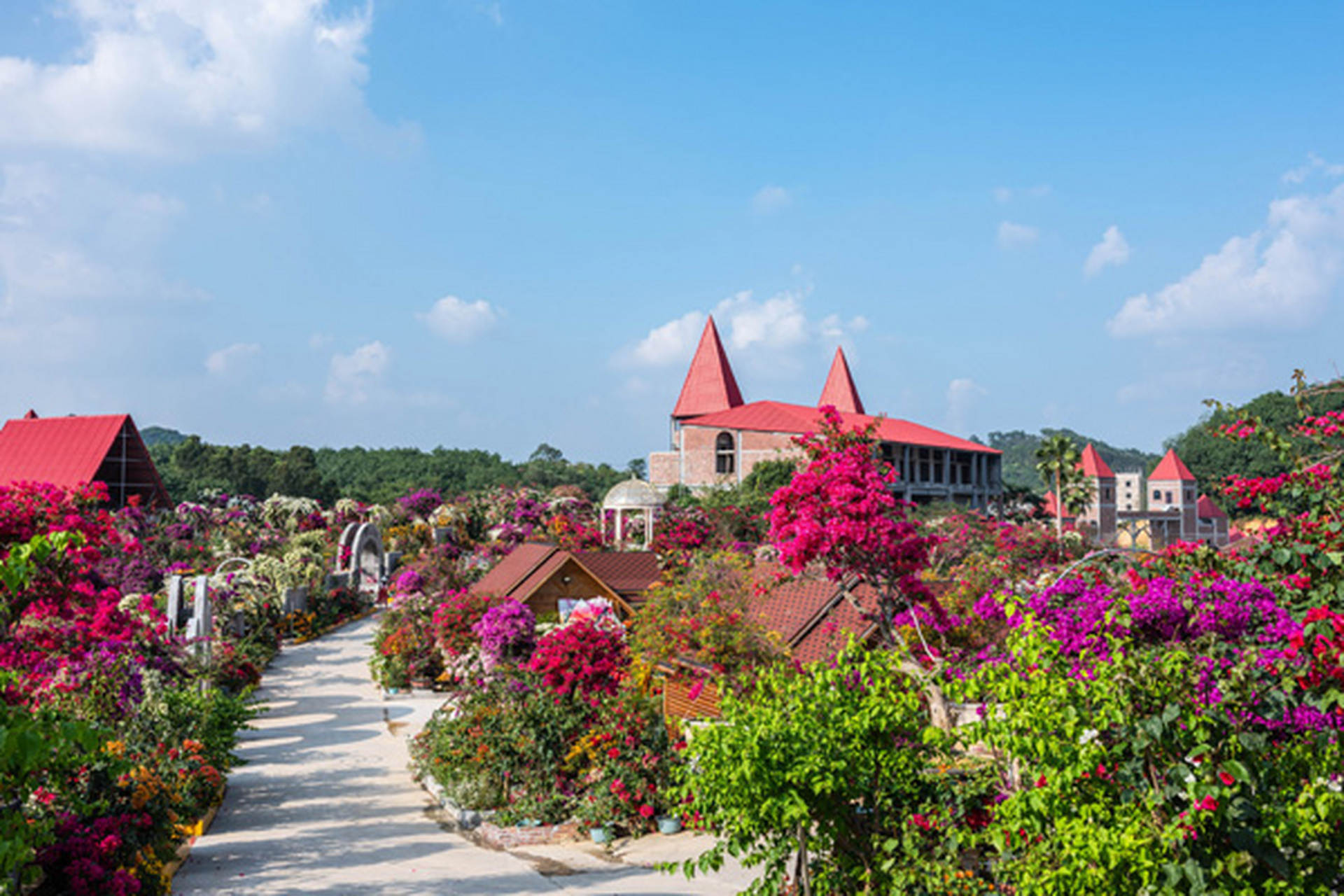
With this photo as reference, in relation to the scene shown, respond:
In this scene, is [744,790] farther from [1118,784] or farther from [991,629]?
[991,629]

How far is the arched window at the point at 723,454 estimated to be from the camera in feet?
160

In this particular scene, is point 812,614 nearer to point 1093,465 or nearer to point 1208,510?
point 1093,465

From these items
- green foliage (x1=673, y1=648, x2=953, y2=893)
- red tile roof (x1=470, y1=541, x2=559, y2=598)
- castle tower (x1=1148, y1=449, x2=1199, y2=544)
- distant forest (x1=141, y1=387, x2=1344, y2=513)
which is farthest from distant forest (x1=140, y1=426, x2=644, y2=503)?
green foliage (x1=673, y1=648, x2=953, y2=893)

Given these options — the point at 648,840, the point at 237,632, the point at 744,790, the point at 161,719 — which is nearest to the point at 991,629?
the point at 648,840

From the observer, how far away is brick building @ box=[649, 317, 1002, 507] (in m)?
47.2

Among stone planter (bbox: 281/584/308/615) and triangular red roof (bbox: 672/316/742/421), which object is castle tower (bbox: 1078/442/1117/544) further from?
stone planter (bbox: 281/584/308/615)

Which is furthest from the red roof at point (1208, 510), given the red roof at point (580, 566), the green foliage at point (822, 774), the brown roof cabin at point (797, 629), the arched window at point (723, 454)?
the green foliage at point (822, 774)

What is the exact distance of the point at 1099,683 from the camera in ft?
15.6

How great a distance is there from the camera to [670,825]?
10562 millimetres

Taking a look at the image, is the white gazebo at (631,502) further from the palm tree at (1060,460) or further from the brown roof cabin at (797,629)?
the brown roof cabin at (797,629)

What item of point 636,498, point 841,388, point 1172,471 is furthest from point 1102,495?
point 636,498

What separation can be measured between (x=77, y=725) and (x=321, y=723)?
13885 millimetres

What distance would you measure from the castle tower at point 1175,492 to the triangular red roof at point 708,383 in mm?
41101

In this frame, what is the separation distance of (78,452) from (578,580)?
28.0 meters
